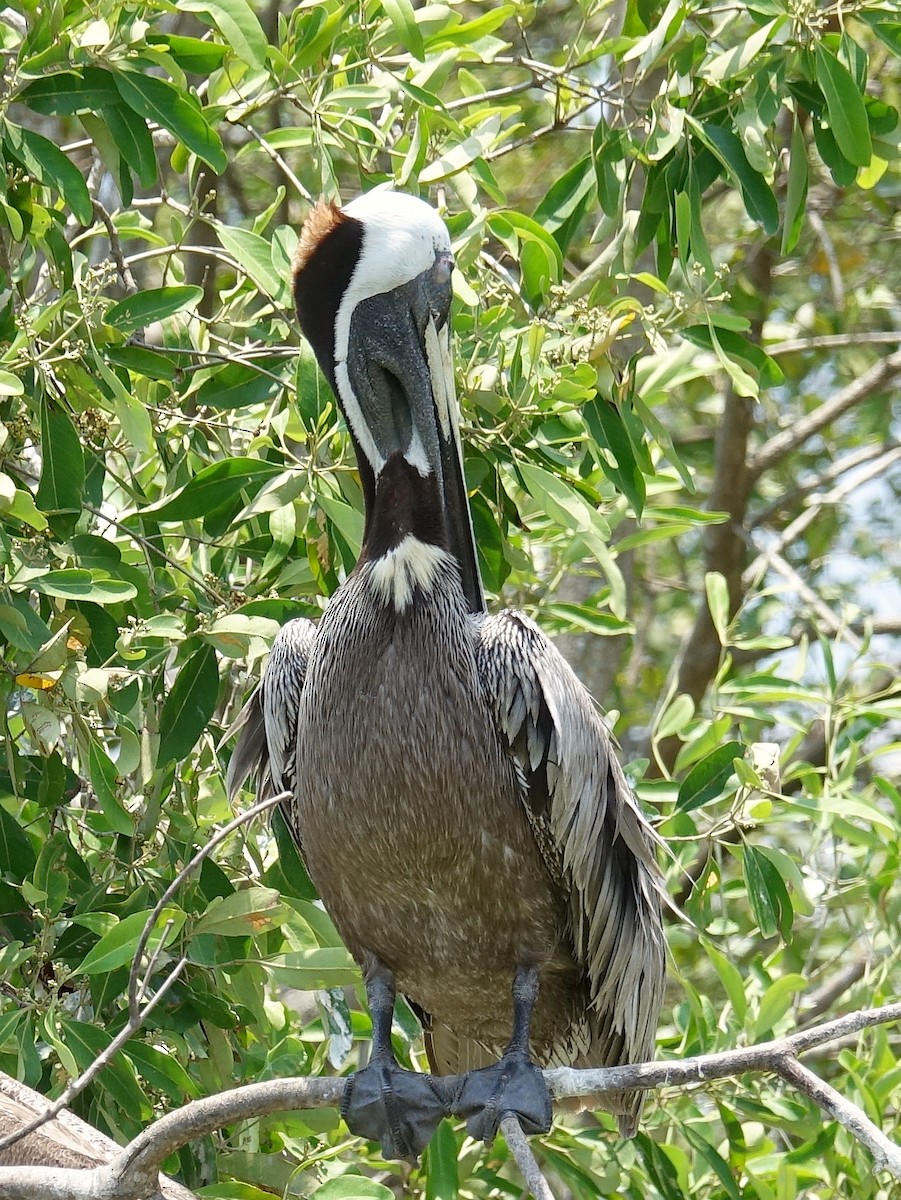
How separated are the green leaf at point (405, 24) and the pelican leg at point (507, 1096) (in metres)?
2.18

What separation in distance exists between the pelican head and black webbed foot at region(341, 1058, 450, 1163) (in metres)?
1.05

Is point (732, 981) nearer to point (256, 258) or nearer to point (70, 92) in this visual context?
point (256, 258)

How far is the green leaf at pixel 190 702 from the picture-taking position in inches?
136

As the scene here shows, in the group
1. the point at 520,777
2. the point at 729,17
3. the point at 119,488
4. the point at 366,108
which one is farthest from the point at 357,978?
the point at 729,17

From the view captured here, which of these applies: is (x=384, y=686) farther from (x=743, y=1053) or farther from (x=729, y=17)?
(x=729, y=17)

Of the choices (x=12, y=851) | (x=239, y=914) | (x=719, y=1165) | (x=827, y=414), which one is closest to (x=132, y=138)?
(x=12, y=851)

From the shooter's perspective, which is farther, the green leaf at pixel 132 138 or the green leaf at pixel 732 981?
the green leaf at pixel 732 981

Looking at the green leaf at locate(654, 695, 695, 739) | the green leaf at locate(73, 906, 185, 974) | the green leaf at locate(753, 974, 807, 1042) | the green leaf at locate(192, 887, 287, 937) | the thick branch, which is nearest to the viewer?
the green leaf at locate(73, 906, 185, 974)

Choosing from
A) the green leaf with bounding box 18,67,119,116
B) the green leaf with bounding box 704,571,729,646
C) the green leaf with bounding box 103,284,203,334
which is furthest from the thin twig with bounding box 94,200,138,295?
the green leaf with bounding box 704,571,729,646

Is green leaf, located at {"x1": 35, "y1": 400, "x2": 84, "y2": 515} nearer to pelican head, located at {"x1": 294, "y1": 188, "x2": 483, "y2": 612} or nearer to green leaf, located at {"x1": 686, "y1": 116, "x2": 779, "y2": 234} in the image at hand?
pelican head, located at {"x1": 294, "y1": 188, "x2": 483, "y2": 612}

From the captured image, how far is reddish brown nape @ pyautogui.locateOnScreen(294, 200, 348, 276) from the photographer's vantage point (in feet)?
11.2

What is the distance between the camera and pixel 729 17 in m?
4.09

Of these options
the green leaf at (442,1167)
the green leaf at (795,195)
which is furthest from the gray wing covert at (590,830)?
the green leaf at (795,195)

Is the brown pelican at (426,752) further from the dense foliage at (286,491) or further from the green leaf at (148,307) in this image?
the green leaf at (148,307)
